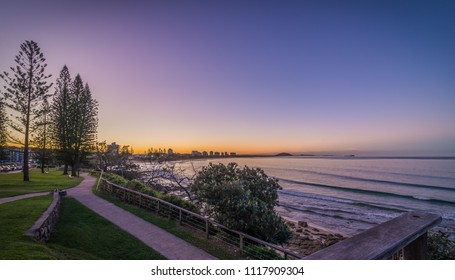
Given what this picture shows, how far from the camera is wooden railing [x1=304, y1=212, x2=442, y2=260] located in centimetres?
135

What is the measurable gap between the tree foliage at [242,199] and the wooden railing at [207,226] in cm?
27

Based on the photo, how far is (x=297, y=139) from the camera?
7848mm

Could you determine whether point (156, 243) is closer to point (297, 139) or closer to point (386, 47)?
point (297, 139)

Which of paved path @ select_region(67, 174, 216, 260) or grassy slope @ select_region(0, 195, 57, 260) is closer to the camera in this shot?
grassy slope @ select_region(0, 195, 57, 260)

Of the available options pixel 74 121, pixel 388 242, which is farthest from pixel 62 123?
pixel 388 242

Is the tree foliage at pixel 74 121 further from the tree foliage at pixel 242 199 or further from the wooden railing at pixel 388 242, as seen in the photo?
the wooden railing at pixel 388 242

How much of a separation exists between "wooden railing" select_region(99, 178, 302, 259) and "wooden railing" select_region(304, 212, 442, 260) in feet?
3.52

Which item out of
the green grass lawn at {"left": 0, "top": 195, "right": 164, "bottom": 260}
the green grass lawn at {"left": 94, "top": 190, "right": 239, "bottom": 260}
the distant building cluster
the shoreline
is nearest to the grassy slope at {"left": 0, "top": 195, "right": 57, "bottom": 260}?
the green grass lawn at {"left": 0, "top": 195, "right": 164, "bottom": 260}

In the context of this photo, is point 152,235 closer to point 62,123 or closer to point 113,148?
point 113,148

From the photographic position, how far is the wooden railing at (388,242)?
135cm

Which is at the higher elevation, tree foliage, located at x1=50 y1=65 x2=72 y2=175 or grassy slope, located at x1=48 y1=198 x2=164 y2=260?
tree foliage, located at x1=50 y1=65 x2=72 y2=175

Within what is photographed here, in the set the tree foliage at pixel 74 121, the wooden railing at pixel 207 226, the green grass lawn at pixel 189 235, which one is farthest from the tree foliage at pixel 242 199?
the tree foliage at pixel 74 121

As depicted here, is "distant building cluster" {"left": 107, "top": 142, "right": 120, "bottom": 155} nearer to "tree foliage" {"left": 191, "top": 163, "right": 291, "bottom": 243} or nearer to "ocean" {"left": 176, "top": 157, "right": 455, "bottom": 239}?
"ocean" {"left": 176, "top": 157, "right": 455, "bottom": 239}
